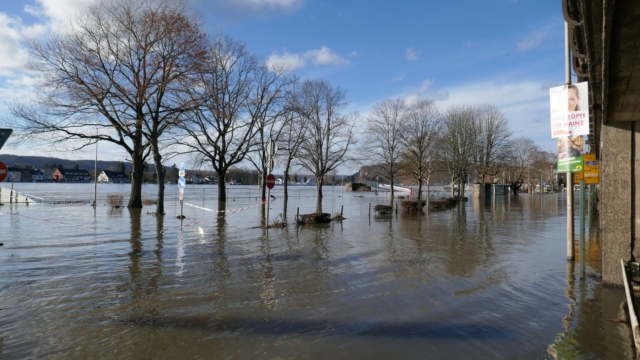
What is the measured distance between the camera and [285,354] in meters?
4.23

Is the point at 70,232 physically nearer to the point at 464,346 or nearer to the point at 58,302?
the point at 58,302

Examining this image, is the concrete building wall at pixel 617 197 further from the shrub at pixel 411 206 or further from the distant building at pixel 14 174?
the distant building at pixel 14 174

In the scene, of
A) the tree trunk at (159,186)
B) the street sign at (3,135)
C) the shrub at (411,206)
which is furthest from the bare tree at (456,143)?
the street sign at (3,135)

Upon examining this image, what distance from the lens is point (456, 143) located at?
1635 inches

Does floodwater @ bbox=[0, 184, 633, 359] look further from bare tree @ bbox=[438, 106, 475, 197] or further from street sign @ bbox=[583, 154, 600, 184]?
bare tree @ bbox=[438, 106, 475, 197]

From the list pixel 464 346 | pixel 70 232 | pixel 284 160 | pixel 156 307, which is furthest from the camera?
pixel 284 160

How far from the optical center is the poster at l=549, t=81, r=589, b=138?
24.9ft

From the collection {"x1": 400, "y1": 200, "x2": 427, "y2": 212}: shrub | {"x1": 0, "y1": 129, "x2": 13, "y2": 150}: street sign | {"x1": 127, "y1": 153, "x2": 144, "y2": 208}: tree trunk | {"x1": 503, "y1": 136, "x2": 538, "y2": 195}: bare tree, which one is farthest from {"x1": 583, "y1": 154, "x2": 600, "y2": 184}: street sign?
{"x1": 503, "y1": 136, "x2": 538, "y2": 195}: bare tree

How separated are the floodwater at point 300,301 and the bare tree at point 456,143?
3081cm

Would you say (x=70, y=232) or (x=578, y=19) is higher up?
(x=578, y=19)

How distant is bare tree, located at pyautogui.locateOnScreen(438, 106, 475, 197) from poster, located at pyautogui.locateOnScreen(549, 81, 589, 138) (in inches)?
1308

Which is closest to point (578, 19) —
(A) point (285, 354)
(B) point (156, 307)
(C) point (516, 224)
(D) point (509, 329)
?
(D) point (509, 329)

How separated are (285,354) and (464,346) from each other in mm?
2026

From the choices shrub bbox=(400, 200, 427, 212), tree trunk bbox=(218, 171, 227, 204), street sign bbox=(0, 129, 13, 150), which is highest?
street sign bbox=(0, 129, 13, 150)
